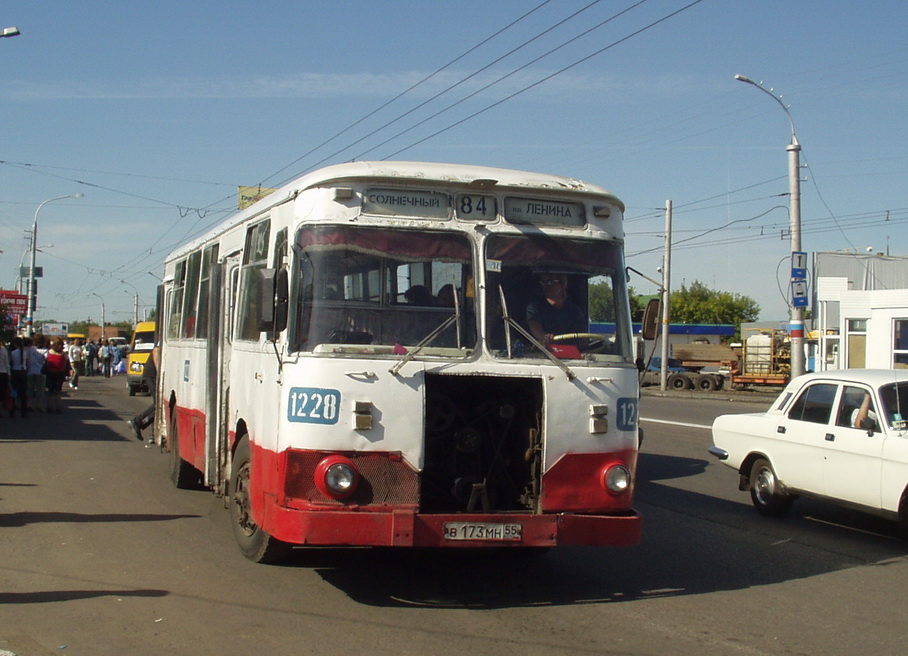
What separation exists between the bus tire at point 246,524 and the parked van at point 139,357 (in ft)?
81.0

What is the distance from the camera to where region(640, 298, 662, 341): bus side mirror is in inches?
297

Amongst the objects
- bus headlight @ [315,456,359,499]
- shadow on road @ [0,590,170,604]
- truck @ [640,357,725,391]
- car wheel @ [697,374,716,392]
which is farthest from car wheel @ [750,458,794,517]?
car wheel @ [697,374,716,392]

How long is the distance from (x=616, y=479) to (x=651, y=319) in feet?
4.36

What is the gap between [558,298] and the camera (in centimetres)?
713

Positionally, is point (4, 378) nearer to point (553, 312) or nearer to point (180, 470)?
point (180, 470)

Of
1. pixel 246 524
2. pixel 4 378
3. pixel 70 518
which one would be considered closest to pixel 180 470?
pixel 70 518

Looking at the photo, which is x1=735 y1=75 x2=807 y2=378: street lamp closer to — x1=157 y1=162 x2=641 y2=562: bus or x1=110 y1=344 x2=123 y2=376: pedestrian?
x1=157 y1=162 x2=641 y2=562: bus

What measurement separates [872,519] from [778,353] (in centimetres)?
3620

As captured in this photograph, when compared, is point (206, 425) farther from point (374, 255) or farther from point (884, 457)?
point (884, 457)

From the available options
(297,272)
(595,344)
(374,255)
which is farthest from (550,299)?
(297,272)

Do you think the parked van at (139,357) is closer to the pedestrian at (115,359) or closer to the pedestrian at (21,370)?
the pedestrian at (21,370)

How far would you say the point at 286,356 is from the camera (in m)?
6.62

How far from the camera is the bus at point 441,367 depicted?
6.46m

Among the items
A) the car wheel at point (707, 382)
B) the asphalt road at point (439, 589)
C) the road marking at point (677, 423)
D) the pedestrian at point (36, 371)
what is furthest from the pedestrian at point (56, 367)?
the car wheel at point (707, 382)
